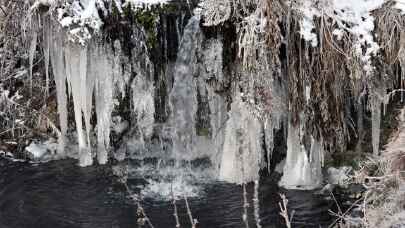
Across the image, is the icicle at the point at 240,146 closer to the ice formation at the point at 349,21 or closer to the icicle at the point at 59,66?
the ice formation at the point at 349,21

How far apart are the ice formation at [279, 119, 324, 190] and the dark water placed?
0.41 feet

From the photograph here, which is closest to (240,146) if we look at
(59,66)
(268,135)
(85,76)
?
(268,135)

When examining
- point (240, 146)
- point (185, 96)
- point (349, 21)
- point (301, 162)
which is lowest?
point (301, 162)

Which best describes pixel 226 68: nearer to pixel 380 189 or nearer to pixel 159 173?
pixel 159 173

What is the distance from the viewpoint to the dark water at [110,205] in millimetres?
5812

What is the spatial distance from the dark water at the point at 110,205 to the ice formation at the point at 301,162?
124 mm

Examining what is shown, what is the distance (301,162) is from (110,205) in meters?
2.07

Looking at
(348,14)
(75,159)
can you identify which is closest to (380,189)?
(348,14)

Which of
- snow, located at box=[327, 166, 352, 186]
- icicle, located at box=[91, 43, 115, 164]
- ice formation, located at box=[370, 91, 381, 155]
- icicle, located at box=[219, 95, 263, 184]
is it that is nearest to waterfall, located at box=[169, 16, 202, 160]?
icicle, located at box=[219, 95, 263, 184]

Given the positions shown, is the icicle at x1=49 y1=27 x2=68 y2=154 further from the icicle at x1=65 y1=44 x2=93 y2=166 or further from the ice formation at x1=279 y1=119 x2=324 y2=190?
the ice formation at x1=279 y1=119 x2=324 y2=190

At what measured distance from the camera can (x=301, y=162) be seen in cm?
625

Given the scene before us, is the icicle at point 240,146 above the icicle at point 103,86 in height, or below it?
below

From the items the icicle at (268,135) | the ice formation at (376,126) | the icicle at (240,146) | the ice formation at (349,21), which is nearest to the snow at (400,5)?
the ice formation at (349,21)

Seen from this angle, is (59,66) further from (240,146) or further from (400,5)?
(400,5)
